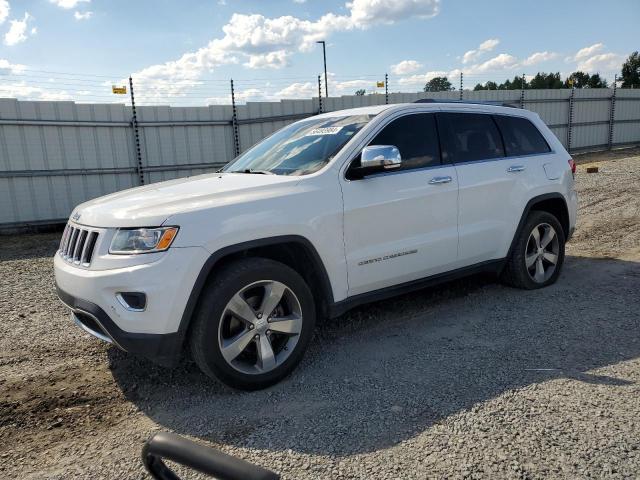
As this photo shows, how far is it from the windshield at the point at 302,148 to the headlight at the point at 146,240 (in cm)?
116

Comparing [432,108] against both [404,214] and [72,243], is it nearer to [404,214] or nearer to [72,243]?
[404,214]

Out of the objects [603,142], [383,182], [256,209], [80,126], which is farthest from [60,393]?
[603,142]

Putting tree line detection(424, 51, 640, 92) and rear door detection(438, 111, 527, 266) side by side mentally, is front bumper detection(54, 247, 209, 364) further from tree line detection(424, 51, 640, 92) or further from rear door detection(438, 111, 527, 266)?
tree line detection(424, 51, 640, 92)

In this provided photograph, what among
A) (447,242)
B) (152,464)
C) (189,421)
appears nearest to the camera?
(152,464)

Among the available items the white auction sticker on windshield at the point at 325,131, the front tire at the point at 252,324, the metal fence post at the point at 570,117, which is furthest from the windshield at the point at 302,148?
the metal fence post at the point at 570,117

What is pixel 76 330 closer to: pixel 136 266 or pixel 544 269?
pixel 136 266

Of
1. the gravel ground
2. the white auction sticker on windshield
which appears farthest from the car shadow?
the white auction sticker on windshield

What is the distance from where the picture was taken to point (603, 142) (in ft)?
71.7

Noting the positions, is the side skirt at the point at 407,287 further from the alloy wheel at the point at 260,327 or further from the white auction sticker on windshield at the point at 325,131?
the white auction sticker on windshield at the point at 325,131

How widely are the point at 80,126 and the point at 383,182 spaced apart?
29.0 feet

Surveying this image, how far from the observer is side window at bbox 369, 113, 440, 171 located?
4152mm

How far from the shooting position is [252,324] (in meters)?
3.32

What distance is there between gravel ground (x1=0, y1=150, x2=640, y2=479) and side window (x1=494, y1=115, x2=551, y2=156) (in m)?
1.46

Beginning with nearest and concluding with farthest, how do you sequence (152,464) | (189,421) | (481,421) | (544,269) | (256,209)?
(152,464)
(481,421)
(189,421)
(256,209)
(544,269)
